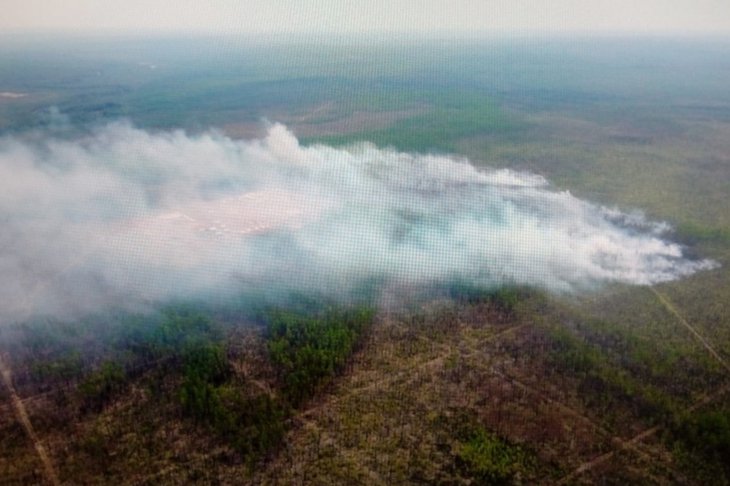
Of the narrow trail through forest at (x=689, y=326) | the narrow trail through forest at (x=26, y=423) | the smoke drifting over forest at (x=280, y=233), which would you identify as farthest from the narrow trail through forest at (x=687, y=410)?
the narrow trail through forest at (x=26, y=423)

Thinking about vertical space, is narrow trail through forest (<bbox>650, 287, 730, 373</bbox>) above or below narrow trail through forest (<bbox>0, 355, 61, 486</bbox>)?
above

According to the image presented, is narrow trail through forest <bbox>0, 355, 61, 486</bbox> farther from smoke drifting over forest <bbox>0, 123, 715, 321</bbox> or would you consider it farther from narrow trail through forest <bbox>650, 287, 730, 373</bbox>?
narrow trail through forest <bbox>650, 287, 730, 373</bbox>

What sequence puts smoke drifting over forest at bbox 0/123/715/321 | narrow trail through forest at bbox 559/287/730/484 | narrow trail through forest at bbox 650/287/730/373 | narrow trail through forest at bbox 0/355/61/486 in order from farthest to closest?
smoke drifting over forest at bbox 0/123/715/321 < narrow trail through forest at bbox 650/287/730/373 < narrow trail through forest at bbox 559/287/730/484 < narrow trail through forest at bbox 0/355/61/486

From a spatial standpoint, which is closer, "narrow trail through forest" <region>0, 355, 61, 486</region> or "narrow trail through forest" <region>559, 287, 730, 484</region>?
"narrow trail through forest" <region>0, 355, 61, 486</region>

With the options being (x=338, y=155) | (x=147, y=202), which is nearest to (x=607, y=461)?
(x=147, y=202)

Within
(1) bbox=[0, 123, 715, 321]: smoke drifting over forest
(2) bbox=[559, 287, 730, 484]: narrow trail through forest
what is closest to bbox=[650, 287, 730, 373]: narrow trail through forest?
(2) bbox=[559, 287, 730, 484]: narrow trail through forest

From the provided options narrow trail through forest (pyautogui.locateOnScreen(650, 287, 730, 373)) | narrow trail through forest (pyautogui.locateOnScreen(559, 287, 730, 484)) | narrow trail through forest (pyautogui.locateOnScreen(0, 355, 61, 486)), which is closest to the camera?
narrow trail through forest (pyautogui.locateOnScreen(0, 355, 61, 486))

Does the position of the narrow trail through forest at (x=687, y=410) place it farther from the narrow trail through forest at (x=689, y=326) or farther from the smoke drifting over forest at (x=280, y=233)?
the smoke drifting over forest at (x=280, y=233)
